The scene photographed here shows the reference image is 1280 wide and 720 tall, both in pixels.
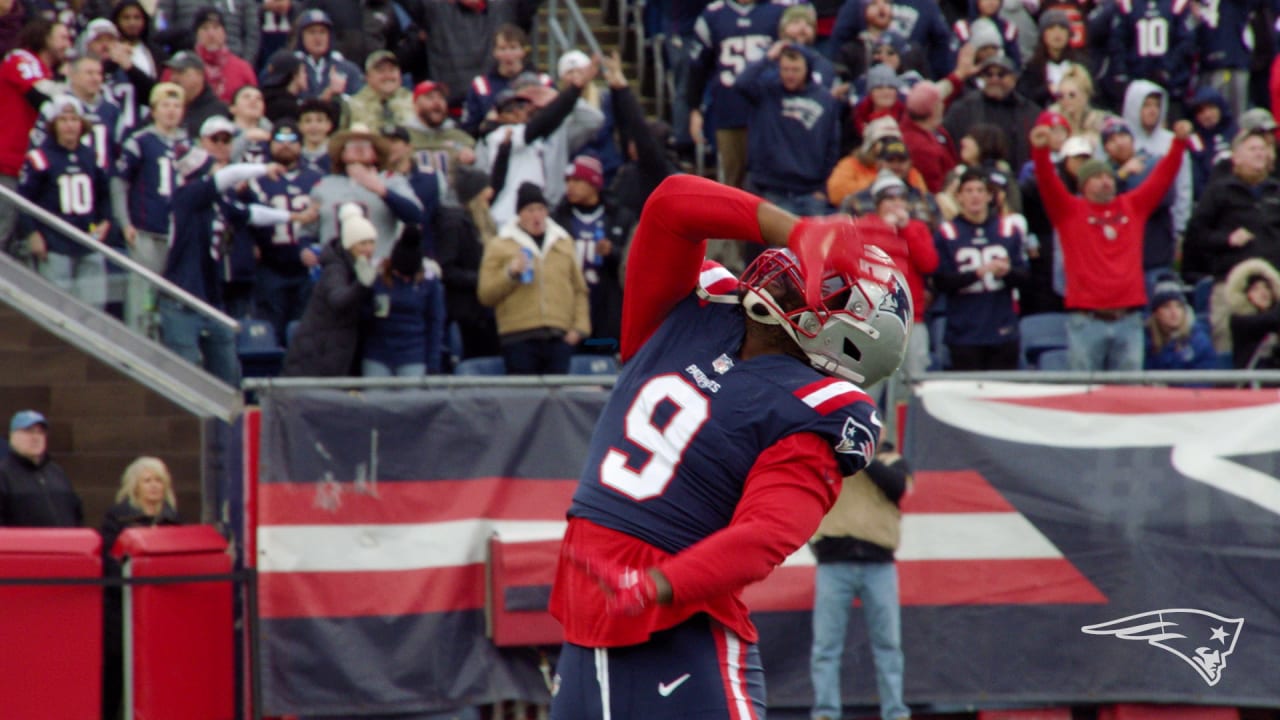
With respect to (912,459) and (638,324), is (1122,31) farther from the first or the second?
(638,324)

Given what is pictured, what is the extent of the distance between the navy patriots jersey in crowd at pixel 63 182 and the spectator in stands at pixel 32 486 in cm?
182

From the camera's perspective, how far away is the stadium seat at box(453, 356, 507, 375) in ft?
35.0

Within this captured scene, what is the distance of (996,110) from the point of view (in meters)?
12.6

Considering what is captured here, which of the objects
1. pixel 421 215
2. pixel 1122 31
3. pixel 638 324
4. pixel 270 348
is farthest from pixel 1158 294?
pixel 638 324

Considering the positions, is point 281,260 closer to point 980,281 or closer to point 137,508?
point 137,508

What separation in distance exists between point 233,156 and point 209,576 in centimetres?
341

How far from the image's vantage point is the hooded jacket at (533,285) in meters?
10.2

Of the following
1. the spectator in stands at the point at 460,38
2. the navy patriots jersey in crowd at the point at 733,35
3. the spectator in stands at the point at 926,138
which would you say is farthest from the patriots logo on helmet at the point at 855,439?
the spectator in stands at the point at 460,38

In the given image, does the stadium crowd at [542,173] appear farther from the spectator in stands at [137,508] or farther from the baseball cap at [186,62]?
the spectator in stands at [137,508]

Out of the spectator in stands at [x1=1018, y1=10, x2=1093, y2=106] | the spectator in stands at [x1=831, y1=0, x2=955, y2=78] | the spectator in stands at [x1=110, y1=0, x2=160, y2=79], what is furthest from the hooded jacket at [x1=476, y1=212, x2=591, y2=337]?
the spectator in stands at [x1=1018, y1=10, x2=1093, y2=106]

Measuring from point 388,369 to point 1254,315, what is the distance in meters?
5.28

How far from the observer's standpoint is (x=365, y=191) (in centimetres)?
1021

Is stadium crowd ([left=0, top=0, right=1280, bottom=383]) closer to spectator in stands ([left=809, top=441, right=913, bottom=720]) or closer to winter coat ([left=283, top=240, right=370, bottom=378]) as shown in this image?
winter coat ([left=283, top=240, right=370, bottom=378])

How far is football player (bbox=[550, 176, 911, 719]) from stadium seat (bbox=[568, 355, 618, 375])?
6152 mm
